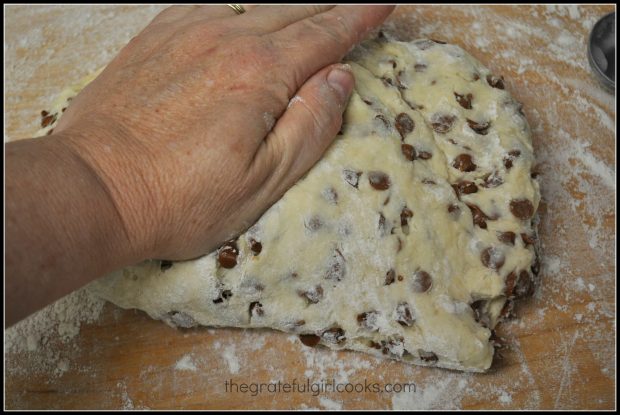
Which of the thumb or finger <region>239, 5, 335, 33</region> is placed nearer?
the thumb

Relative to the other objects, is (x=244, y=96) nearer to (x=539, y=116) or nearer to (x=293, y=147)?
(x=293, y=147)

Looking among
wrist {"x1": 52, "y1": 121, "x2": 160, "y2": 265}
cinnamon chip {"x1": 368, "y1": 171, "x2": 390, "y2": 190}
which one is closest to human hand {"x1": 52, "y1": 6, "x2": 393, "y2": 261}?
wrist {"x1": 52, "y1": 121, "x2": 160, "y2": 265}

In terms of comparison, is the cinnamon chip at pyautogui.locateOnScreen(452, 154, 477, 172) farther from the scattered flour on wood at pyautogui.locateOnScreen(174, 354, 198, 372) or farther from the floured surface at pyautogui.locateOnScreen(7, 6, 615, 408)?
the scattered flour on wood at pyautogui.locateOnScreen(174, 354, 198, 372)

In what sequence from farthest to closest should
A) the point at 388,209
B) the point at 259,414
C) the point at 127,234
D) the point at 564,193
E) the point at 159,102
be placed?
the point at 564,193
the point at 259,414
the point at 388,209
the point at 159,102
the point at 127,234

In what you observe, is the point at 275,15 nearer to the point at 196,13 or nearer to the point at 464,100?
the point at 196,13

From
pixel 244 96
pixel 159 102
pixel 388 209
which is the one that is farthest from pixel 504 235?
pixel 159 102

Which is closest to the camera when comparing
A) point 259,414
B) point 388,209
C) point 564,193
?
point 388,209

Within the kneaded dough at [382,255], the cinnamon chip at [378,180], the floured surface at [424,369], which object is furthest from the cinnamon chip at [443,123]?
the floured surface at [424,369]
